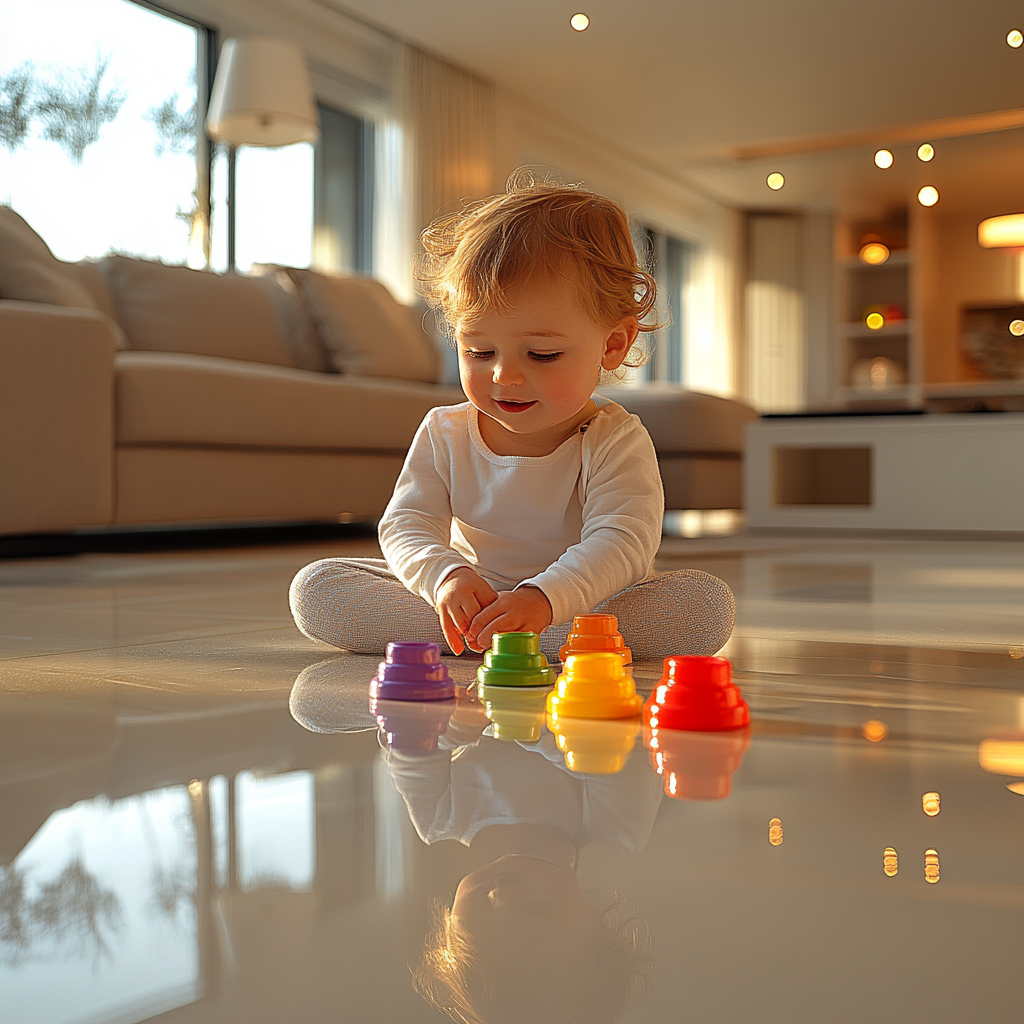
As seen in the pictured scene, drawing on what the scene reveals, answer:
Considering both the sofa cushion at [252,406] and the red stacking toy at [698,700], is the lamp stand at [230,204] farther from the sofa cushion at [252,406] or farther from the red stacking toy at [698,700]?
the red stacking toy at [698,700]

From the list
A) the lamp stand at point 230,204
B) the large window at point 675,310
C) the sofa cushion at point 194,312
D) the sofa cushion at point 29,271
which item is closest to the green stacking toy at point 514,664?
Answer: the sofa cushion at point 29,271

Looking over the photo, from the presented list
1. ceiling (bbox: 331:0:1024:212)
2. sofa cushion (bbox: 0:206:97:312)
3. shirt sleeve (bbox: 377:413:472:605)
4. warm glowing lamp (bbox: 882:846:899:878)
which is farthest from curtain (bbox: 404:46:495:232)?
warm glowing lamp (bbox: 882:846:899:878)

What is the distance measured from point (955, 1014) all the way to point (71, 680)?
2.80ft

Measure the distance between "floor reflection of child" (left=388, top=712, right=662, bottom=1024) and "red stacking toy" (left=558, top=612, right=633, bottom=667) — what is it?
1.11 feet

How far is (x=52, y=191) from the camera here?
4336 mm

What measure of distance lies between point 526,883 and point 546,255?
80 cm

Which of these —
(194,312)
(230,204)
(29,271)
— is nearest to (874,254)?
(230,204)

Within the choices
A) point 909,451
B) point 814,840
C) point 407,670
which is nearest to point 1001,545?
point 909,451

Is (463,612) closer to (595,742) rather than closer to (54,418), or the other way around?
(595,742)

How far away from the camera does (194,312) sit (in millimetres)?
3732

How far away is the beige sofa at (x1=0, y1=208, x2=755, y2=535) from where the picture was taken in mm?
2572

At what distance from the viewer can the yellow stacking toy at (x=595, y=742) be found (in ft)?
2.31

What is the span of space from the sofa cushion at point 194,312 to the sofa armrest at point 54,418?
3.00 feet

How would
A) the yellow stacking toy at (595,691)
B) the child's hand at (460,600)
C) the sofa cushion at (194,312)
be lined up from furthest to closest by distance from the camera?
the sofa cushion at (194,312) < the child's hand at (460,600) < the yellow stacking toy at (595,691)
